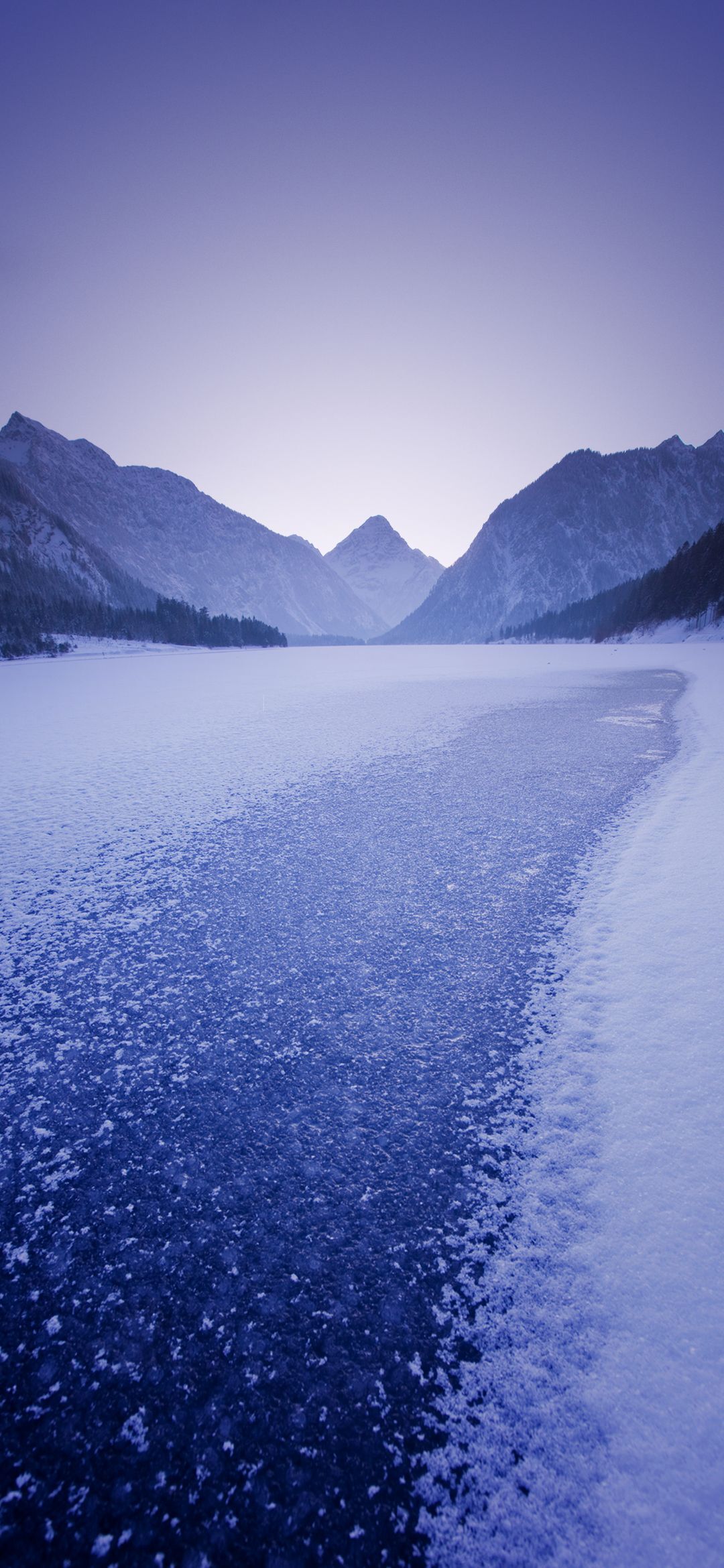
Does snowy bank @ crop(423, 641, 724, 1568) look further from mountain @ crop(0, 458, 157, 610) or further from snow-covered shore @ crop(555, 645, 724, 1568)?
mountain @ crop(0, 458, 157, 610)

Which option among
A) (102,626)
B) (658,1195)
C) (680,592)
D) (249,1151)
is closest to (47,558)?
(102,626)

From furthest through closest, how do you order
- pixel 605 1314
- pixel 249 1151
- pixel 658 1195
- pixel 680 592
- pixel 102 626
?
pixel 102 626, pixel 680 592, pixel 249 1151, pixel 658 1195, pixel 605 1314

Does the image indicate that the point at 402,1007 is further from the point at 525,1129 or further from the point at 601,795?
the point at 601,795

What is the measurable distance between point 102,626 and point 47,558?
268 ft

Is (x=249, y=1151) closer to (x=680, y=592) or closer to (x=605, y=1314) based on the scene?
(x=605, y=1314)

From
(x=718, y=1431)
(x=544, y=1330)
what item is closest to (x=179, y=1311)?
(x=544, y=1330)

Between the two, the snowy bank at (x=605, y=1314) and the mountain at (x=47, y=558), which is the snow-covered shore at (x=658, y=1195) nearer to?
the snowy bank at (x=605, y=1314)

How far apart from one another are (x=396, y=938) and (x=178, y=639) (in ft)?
333

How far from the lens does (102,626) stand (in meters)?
87.5

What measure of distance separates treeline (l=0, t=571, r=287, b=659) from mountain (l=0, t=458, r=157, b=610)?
1489 centimetres

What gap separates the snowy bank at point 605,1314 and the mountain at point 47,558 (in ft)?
491

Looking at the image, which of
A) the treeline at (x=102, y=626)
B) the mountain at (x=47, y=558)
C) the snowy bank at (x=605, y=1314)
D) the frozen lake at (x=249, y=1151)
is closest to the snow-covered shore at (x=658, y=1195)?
the snowy bank at (x=605, y=1314)

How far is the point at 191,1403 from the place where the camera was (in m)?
1.44

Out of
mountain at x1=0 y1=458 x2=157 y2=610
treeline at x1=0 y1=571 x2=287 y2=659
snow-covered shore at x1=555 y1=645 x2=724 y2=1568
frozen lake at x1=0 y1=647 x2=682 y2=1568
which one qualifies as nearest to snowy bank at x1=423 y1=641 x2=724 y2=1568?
snow-covered shore at x1=555 y1=645 x2=724 y2=1568
